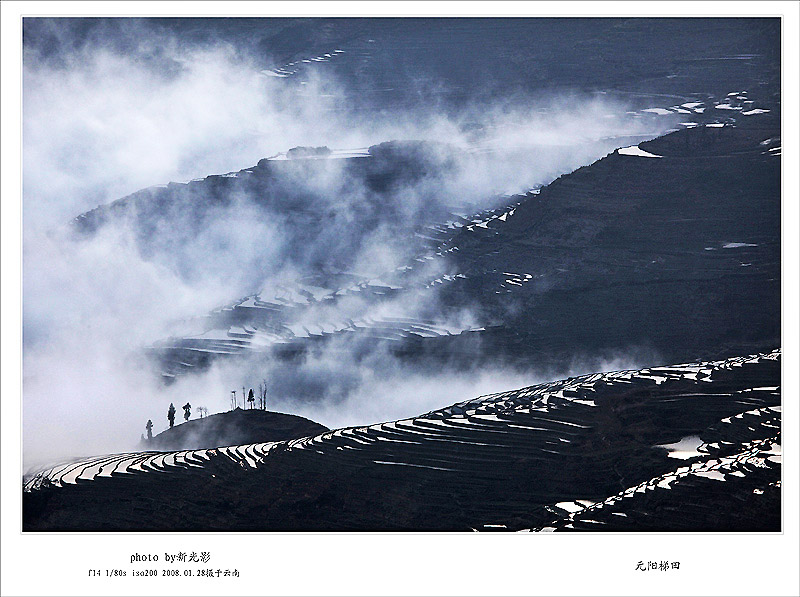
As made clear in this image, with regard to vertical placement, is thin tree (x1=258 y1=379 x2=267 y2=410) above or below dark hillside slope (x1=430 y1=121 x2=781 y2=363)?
below

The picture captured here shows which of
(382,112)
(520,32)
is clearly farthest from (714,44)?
(382,112)

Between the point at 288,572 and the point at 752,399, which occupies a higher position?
the point at 752,399

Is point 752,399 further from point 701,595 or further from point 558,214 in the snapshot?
point 558,214

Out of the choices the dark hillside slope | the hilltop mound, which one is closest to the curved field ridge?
the hilltop mound

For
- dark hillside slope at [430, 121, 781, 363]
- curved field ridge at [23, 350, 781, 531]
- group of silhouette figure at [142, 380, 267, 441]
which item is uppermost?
dark hillside slope at [430, 121, 781, 363]

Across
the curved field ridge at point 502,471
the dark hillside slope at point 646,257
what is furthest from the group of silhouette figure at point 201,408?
the dark hillside slope at point 646,257

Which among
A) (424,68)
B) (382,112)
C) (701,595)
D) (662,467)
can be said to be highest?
(424,68)

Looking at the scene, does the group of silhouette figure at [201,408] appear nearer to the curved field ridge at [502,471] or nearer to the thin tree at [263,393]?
the thin tree at [263,393]

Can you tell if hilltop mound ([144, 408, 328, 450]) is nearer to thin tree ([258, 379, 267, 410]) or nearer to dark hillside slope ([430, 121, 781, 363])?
thin tree ([258, 379, 267, 410])
